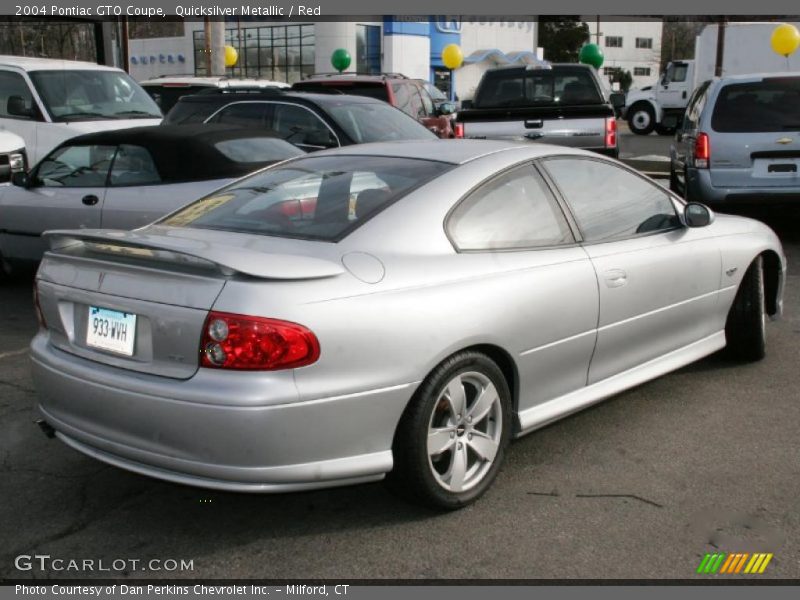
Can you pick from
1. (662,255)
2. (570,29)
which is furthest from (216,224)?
(570,29)

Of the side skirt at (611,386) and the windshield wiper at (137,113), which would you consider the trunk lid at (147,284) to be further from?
the windshield wiper at (137,113)

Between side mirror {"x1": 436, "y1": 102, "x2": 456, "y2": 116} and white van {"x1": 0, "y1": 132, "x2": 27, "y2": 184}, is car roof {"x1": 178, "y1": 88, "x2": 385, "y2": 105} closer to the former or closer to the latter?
white van {"x1": 0, "y1": 132, "x2": 27, "y2": 184}

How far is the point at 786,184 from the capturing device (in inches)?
390

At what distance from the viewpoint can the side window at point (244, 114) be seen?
10.0 m

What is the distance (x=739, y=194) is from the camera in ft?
32.7

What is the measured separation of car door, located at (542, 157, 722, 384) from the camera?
15.0 feet

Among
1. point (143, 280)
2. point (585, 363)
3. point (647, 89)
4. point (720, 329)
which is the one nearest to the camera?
point (143, 280)

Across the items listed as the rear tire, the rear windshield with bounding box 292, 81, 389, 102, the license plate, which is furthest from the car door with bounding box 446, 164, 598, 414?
the rear windshield with bounding box 292, 81, 389, 102

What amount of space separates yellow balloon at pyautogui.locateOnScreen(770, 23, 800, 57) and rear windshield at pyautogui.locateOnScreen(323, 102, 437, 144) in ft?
59.6

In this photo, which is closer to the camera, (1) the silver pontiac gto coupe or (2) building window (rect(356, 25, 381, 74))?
(1) the silver pontiac gto coupe

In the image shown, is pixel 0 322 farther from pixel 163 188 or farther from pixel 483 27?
pixel 483 27

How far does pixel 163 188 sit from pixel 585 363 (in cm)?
401

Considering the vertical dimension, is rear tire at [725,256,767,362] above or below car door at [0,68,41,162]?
below

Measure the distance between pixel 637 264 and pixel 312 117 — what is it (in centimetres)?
552
